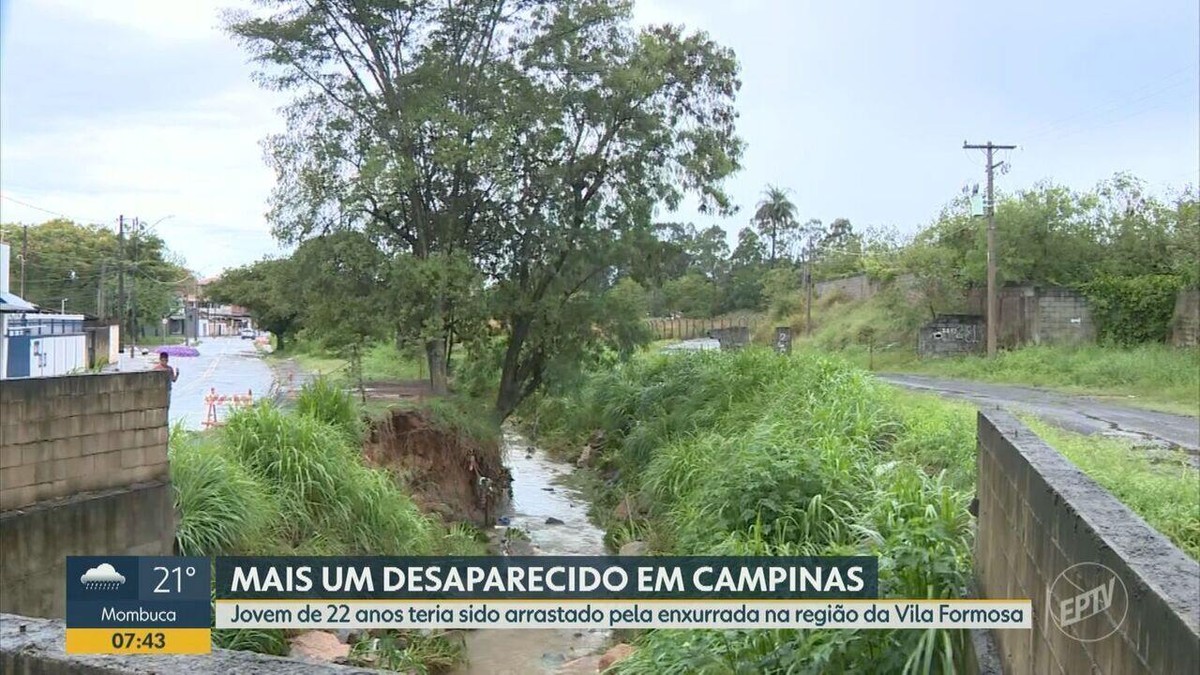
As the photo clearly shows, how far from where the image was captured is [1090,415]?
14.0 m

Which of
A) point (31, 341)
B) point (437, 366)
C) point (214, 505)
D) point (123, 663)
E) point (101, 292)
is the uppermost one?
point (101, 292)

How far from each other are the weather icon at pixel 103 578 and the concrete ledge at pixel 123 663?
4.60ft

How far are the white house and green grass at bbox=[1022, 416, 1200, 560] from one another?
1999cm

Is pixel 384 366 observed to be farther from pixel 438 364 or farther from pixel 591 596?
pixel 591 596

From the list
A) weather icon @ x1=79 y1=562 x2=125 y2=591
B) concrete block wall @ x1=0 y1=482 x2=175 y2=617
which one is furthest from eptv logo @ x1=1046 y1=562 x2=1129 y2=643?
concrete block wall @ x1=0 y1=482 x2=175 y2=617

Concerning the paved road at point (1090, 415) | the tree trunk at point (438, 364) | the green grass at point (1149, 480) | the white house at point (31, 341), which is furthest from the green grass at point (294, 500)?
the white house at point (31, 341)

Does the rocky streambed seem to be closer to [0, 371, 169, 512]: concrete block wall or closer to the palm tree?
[0, 371, 169, 512]: concrete block wall

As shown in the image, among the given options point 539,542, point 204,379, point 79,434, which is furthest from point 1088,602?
point 204,379

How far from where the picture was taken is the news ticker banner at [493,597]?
4223 mm

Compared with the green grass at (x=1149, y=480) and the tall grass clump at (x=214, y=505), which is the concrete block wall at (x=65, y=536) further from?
the green grass at (x=1149, y=480)

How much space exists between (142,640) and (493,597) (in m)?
2.17

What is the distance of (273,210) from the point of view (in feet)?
48.6

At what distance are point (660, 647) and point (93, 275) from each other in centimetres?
3605

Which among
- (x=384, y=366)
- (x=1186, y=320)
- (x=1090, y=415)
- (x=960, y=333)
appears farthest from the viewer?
(x=960, y=333)
